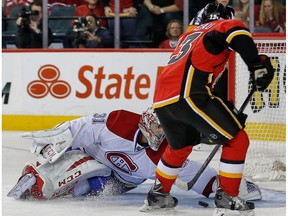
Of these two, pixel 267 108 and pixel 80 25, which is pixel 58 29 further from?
pixel 267 108

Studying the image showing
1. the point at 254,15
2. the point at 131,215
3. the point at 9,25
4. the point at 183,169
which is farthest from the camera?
the point at 9,25

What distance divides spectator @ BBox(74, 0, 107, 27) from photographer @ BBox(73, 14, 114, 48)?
0.16 ft

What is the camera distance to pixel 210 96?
4.14 metres

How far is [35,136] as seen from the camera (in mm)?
4855

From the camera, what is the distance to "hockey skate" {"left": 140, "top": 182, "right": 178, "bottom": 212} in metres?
4.45

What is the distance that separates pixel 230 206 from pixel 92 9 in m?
4.62

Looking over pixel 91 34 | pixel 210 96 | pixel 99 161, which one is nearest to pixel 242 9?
pixel 91 34

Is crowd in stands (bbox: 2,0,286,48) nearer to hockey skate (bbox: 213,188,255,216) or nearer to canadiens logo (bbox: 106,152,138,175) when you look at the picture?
canadiens logo (bbox: 106,152,138,175)

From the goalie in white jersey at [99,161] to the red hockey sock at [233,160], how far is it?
523 millimetres

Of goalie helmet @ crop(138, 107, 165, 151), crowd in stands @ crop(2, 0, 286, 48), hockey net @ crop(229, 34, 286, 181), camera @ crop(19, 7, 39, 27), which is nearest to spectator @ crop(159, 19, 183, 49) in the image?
crowd in stands @ crop(2, 0, 286, 48)

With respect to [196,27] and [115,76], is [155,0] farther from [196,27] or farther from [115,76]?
[196,27]

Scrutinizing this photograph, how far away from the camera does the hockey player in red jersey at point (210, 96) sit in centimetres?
407

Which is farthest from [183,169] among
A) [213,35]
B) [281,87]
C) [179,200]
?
[281,87]

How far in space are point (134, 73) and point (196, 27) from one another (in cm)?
373
